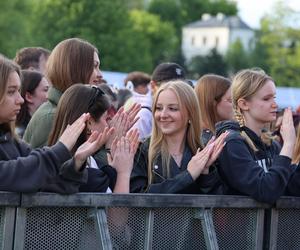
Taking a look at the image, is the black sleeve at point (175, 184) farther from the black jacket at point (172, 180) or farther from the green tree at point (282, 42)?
the green tree at point (282, 42)

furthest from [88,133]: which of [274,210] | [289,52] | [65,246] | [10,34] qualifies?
[289,52]

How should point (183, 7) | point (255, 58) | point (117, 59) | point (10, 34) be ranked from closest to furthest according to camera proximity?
1. point (10, 34)
2. point (117, 59)
3. point (255, 58)
4. point (183, 7)

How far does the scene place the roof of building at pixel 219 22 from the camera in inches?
5851

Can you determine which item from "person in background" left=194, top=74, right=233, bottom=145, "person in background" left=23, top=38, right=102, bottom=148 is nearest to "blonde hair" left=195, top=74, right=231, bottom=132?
"person in background" left=194, top=74, right=233, bottom=145

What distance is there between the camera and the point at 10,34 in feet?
216

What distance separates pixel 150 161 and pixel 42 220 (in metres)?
1.38

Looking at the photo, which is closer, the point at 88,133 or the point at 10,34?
the point at 88,133

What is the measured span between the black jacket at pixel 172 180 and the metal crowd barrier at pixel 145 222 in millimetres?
332

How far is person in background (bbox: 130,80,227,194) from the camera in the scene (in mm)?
5355

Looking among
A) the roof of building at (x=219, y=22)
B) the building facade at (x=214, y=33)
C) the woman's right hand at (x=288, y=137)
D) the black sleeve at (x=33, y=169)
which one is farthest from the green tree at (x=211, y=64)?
the black sleeve at (x=33, y=169)

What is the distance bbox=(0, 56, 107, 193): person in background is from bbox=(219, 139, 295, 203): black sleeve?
1.19m

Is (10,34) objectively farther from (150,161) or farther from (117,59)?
(150,161)

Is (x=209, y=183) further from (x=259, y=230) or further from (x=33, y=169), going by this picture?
(x=33, y=169)

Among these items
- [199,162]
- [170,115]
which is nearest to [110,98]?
[170,115]
